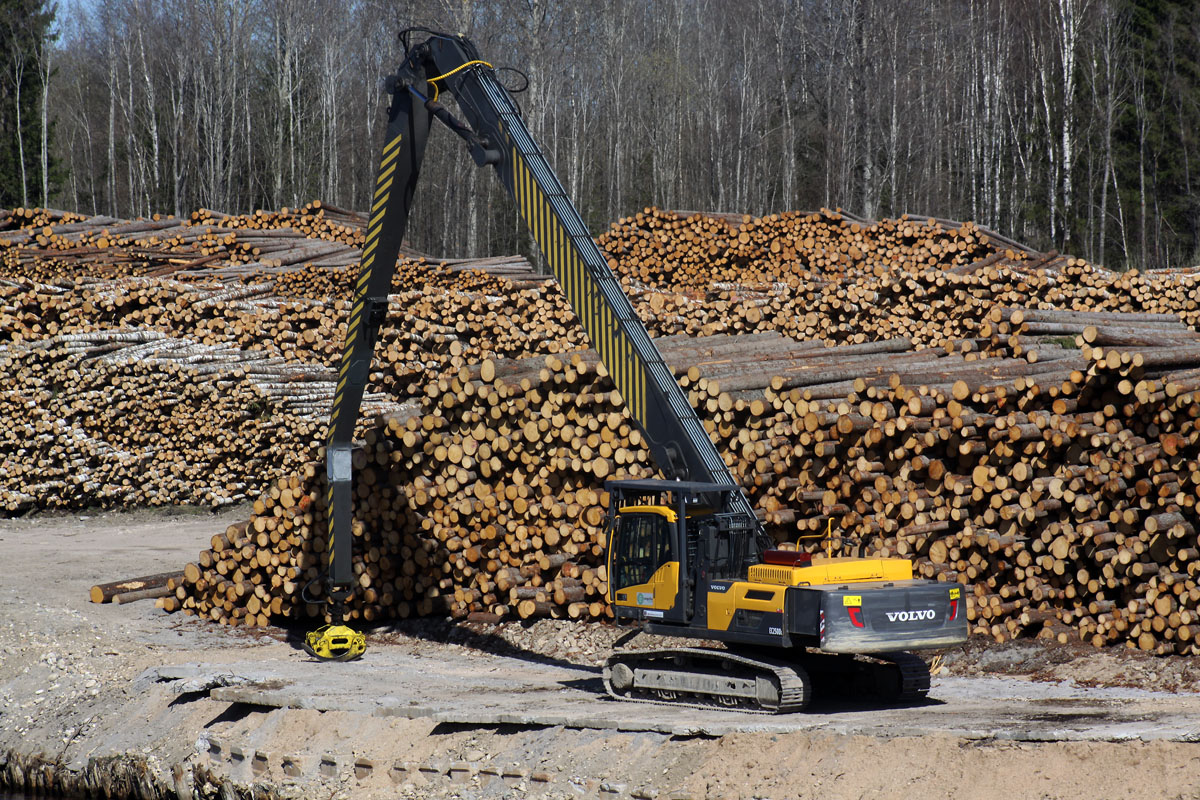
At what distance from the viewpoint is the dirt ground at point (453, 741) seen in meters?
5.99

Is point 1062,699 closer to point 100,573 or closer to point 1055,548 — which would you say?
point 1055,548

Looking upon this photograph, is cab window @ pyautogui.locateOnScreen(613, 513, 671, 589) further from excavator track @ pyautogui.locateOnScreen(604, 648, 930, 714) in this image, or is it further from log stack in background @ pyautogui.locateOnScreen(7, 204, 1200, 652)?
log stack in background @ pyautogui.locateOnScreen(7, 204, 1200, 652)

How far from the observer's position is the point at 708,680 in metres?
7.91

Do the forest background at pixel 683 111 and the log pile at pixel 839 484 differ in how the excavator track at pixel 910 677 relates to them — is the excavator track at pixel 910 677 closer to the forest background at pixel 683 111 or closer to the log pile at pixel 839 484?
the log pile at pixel 839 484

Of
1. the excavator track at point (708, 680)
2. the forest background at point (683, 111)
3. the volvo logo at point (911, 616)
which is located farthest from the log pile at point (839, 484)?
the forest background at point (683, 111)

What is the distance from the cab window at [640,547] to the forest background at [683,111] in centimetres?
2357

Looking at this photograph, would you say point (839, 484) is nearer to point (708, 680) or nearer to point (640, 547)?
point (640, 547)

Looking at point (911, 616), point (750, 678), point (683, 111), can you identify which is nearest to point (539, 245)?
point (750, 678)

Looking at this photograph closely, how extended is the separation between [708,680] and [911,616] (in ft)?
4.70

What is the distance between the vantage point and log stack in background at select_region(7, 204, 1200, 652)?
30.6ft

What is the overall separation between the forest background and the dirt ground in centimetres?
2171

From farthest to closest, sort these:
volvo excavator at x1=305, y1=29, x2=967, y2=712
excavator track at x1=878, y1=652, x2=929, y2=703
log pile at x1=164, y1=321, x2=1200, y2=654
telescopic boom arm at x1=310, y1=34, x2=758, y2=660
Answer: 1. log pile at x1=164, y1=321, x2=1200, y2=654
2. telescopic boom arm at x1=310, y1=34, x2=758, y2=660
3. excavator track at x1=878, y1=652, x2=929, y2=703
4. volvo excavator at x1=305, y1=29, x2=967, y2=712

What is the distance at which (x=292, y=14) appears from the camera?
121ft

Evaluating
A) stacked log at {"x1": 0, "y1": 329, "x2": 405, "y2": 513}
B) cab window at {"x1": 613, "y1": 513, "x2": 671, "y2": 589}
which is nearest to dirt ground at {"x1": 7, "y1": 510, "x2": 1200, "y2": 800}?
cab window at {"x1": 613, "y1": 513, "x2": 671, "y2": 589}
